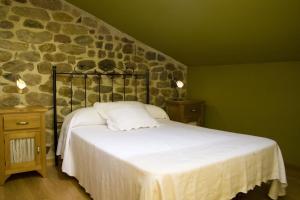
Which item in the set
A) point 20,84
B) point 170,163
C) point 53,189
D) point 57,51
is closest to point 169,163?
point 170,163

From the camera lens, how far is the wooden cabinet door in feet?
9.20

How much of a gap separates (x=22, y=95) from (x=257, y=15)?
2796 mm

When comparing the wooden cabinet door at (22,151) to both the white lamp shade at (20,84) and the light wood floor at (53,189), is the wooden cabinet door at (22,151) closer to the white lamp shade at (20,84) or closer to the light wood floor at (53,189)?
the light wood floor at (53,189)

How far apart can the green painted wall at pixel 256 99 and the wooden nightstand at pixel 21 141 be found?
2.53m

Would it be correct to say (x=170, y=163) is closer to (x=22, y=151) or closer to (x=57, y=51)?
(x=22, y=151)

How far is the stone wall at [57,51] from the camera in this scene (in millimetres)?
3178

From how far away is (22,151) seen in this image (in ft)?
9.48

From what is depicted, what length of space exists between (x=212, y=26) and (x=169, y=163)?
1.84 m

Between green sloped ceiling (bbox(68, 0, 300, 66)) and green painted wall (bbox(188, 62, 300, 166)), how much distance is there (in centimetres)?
17

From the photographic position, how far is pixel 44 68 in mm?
3373

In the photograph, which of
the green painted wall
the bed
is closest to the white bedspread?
the bed

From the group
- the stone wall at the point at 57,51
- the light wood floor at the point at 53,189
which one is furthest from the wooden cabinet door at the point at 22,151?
the stone wall at the point at 57,51

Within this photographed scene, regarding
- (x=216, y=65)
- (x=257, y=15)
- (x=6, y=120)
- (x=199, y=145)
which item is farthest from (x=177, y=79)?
(x=6, y=120)

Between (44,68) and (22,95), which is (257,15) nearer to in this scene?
(44,68)
